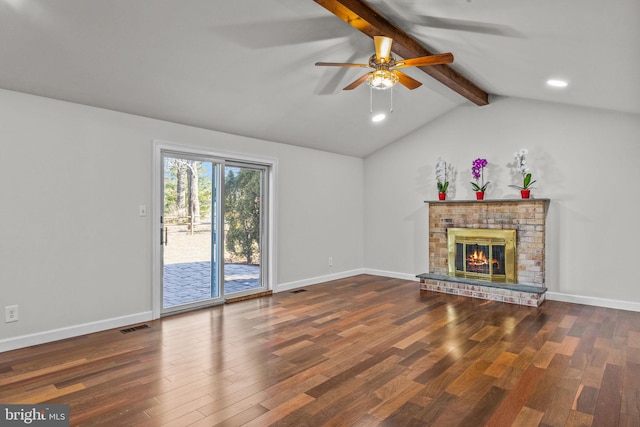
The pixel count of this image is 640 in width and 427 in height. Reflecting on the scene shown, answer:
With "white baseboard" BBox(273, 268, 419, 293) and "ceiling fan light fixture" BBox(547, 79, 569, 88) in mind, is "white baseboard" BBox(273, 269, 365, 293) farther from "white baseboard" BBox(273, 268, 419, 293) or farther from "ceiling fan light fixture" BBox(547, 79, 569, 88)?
"ceiling fan light fixture" BBox(547, 79, 569, 88)

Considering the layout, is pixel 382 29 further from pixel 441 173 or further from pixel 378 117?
pixel 441 173

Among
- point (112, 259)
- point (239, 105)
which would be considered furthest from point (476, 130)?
point (112, 259)

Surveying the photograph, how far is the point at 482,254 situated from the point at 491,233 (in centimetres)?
35

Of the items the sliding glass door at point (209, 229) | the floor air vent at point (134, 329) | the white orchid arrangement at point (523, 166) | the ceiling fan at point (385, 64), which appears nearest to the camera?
the ceiling fan at point (385, 64)

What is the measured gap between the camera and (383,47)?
3.18 metres

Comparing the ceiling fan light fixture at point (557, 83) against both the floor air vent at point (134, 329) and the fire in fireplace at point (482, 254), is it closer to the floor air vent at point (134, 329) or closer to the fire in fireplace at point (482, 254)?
the fire in fireplace at point (482, 254)

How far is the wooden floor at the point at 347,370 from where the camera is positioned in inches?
88.6

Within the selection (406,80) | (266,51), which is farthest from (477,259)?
(266,51)

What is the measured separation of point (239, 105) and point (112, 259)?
2.19 m

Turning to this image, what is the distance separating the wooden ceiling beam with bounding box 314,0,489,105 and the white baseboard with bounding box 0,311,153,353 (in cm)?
363

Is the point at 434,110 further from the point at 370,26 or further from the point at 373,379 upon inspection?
the point at 373,379

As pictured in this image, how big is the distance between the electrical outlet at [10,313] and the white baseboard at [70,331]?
17 cm

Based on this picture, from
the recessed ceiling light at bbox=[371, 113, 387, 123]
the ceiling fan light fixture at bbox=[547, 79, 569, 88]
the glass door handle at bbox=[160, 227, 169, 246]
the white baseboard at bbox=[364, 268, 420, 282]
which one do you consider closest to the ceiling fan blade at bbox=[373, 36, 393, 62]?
the ceiling fan light fixture at bbox=[547, 79, 569, 88]

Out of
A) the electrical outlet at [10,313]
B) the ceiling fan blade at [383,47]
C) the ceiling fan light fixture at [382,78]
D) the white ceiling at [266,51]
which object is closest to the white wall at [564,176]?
the white ceiling at [266,51]
